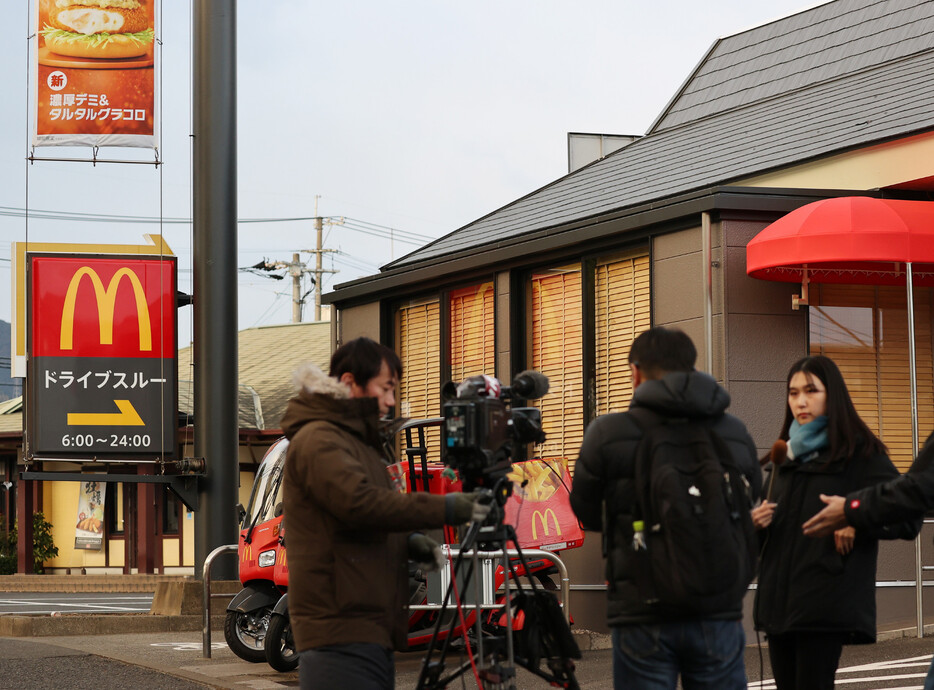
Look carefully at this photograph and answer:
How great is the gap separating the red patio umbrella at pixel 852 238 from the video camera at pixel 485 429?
5.99 meters

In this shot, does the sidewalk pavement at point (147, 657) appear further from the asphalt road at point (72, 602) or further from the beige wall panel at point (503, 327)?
the asphalt road at point (72, 602)

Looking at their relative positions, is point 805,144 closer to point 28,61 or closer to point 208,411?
point 208,411

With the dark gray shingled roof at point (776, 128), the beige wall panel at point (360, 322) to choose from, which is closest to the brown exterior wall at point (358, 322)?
the beige wall panel at point (360, 322)

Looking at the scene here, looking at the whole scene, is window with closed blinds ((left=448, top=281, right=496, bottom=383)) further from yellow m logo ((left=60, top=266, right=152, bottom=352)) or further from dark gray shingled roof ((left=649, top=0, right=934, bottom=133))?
dark gray shingled roof ((left=649, top=0, right=934, bottom=133))

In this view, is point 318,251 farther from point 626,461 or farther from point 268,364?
point 626,461

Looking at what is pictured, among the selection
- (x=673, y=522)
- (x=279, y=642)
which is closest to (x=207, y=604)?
(x=279, y=642)

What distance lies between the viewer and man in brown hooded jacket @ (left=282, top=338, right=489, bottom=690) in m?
4.30

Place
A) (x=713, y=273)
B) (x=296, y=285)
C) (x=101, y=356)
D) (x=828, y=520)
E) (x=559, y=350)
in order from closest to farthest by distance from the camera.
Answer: (x=828, y=520) < (x=713, y=273) < (x=559, y=350) < (x=101, y=356) < (x=296, y=285)

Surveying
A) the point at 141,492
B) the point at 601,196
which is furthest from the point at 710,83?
the point at 141,492

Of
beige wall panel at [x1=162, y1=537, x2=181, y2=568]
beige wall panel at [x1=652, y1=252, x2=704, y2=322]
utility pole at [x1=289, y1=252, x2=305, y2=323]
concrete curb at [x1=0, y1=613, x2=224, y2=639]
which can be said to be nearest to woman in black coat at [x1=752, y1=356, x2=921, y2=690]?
beige wall panel at [x1=652, y1=252, x2=704, y2=322]

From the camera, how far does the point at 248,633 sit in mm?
10750

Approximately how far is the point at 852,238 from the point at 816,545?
6043 millimetres

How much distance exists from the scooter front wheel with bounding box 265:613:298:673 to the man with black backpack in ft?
19.7

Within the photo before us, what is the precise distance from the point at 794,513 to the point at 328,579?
6.08 ft
